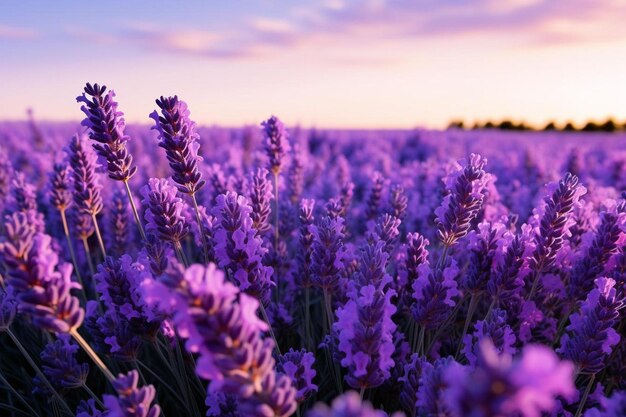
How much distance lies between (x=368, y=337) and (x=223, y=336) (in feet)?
1.53

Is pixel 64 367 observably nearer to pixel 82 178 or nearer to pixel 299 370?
pixel 299 370

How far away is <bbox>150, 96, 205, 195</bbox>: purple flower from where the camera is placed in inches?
68.3

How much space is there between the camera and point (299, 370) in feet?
4.76

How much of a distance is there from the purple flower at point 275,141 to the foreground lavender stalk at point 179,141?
0.81 meters

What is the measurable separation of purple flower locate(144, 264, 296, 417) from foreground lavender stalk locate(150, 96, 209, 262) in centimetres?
84

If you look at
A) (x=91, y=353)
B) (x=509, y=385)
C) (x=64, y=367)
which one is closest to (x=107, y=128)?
(x=64, y=367)

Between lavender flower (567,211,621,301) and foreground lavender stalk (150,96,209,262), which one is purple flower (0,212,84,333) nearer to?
foreground lavender stalk (150,96,209,262)

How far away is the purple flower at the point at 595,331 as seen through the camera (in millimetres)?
1470

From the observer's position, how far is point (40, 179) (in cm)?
511

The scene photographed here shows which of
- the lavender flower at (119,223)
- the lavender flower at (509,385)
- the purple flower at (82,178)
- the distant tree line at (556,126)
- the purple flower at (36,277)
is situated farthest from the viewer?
the distant tree line at (556,126)

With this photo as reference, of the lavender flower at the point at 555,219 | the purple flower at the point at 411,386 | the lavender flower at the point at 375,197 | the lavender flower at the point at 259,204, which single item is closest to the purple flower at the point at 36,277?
the purple flower at the point at 411,386

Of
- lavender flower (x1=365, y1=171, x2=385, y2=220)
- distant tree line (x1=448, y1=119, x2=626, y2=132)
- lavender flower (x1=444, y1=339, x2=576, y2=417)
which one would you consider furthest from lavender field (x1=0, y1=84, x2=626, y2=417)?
distant tree line (x1=448, y1=119, x2=626, y2=132)

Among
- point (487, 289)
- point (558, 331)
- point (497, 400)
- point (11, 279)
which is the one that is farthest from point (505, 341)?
point (11, 279)

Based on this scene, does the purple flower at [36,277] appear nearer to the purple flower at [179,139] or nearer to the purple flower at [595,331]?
the purple flower at [179,139]
